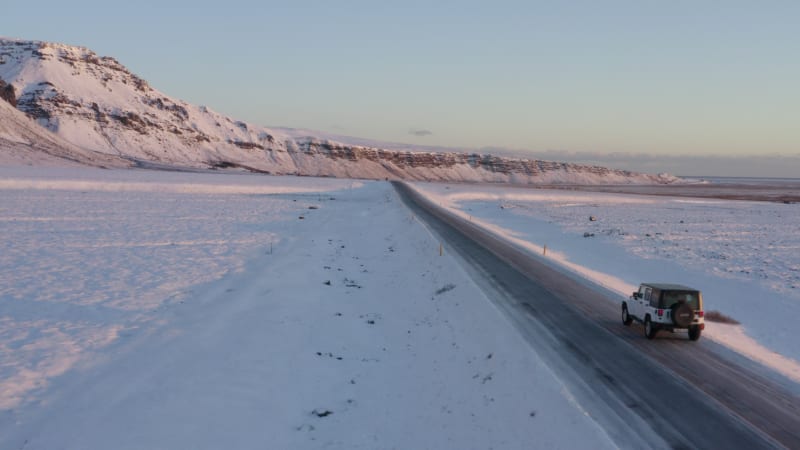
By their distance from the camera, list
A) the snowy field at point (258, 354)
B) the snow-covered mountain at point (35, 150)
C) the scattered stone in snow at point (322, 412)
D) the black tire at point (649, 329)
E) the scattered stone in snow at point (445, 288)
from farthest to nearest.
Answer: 1. the snow-covered mountain at point (35, 150)
2. the scattered stone in snow at point (445, 288)
3. the black tire at point (649, 329)
4. the scattered stone in snow at point (322, 412)
5. the snowy field at point (258, 354)

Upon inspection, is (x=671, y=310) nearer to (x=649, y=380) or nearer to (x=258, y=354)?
(x=649, y=380)

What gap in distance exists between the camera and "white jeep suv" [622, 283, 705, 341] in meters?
16.7

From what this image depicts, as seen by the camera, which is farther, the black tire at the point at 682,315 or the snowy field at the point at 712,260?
the snowy field at the point at 712,260

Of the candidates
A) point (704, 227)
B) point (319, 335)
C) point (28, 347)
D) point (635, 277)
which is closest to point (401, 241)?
point (635, 277)

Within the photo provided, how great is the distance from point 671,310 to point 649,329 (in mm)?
1016

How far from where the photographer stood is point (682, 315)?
1667 centimetres

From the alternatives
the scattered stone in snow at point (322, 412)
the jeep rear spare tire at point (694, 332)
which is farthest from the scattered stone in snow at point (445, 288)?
the scattered stone in snow at point (322, 412)

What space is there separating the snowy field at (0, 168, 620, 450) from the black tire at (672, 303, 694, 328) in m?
5.49

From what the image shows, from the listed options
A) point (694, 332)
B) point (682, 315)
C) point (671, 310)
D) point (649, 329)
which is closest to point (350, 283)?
point (649, 329)

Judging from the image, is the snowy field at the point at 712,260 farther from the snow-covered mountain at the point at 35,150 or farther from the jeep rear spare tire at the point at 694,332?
the snow-covered mountain at the point at 35,150

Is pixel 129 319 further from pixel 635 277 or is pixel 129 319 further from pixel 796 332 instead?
pixel 635 277

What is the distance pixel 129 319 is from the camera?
54.7 feet

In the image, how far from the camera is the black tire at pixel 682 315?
16.6 m

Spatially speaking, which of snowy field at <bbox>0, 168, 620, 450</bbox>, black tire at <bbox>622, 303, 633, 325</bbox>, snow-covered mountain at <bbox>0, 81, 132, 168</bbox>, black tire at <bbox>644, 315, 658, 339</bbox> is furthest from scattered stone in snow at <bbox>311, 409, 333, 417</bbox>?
snow-covered mountain at <bbox>0, 81, 132, 168</bbox>
